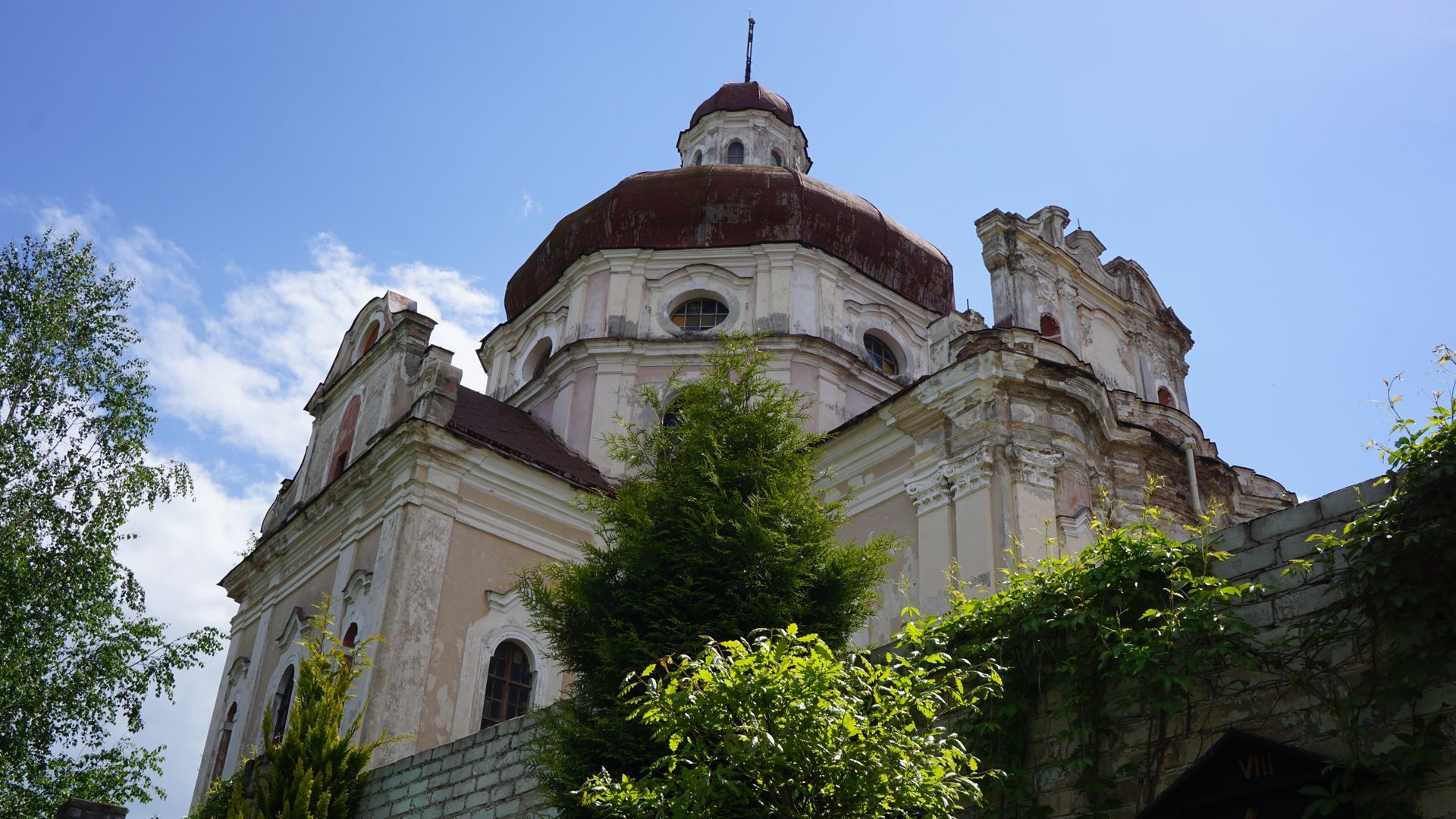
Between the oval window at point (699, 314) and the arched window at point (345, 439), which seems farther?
the oval window at point (699, 314)

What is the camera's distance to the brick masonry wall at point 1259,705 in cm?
626

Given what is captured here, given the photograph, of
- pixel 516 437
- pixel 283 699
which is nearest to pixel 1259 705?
pixel 516 437

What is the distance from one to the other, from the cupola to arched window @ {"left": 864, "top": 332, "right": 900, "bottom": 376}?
27.0 ft

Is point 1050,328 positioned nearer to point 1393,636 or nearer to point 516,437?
point 516,437

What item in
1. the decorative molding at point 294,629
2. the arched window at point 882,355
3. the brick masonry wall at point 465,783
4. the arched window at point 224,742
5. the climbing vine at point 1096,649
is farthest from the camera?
the arched window at point 882,355

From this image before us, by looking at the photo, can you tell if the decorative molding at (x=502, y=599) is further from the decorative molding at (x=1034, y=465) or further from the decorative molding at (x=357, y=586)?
the decorative molding at (x=1034, y=465)

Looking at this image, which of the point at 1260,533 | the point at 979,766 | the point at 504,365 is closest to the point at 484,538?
the point at 504,365

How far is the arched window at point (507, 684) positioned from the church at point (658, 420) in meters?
0.03

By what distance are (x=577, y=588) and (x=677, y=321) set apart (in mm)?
11486

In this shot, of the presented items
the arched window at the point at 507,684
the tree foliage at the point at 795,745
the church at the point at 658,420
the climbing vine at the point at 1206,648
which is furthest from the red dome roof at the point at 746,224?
the tree foliage at the point at 795,745

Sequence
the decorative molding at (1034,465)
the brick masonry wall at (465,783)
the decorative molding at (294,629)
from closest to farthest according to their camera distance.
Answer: the brick masonry wall at (465,783)
the decorative molding at (1034,465)
the decorative molding at (294,629)

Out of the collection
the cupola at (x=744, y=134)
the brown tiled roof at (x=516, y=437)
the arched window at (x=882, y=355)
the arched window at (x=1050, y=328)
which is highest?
the cupola at (x=744, y=134)

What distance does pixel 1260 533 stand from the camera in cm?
680

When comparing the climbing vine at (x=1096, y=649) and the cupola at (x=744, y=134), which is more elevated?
the cupola at (x=744, y=134)
